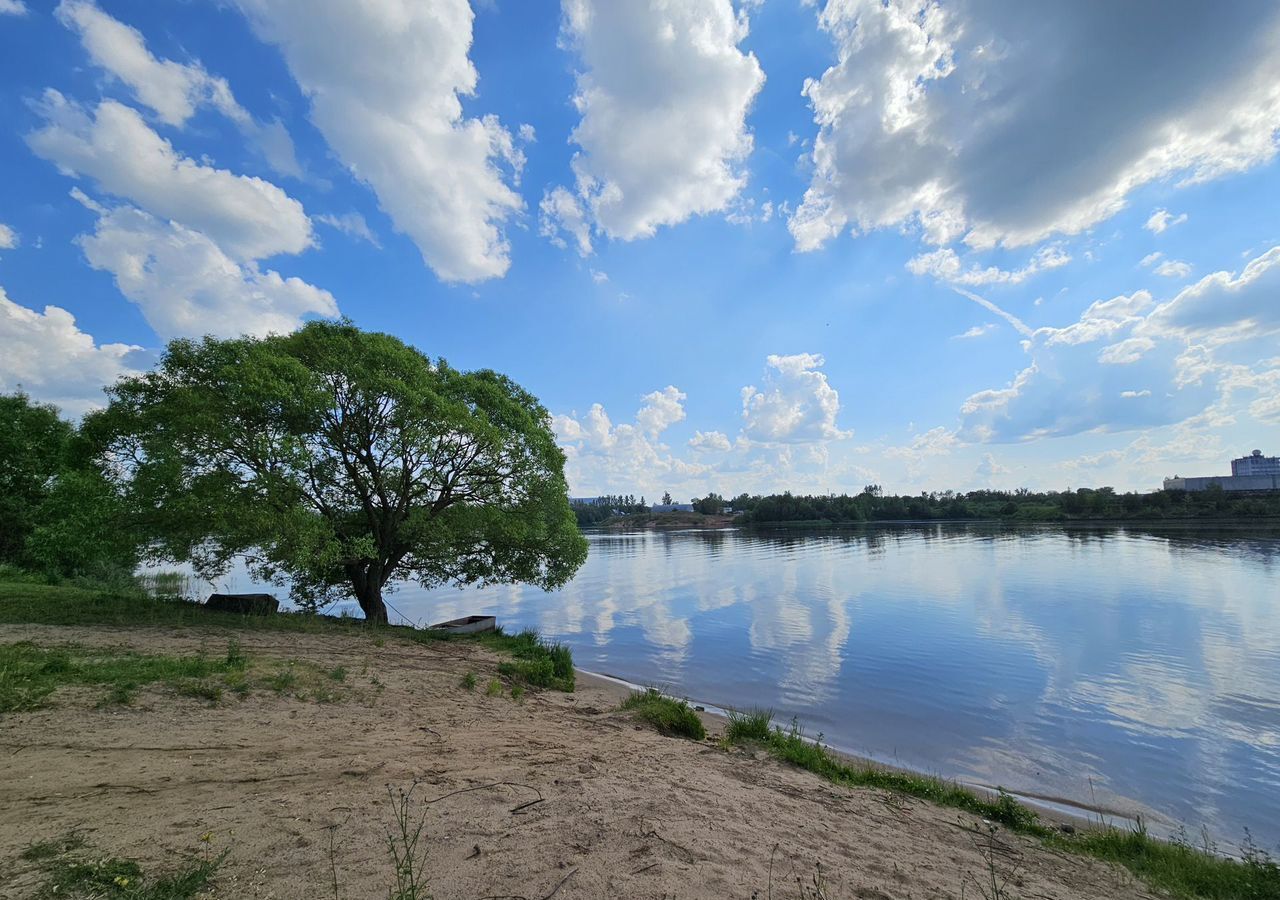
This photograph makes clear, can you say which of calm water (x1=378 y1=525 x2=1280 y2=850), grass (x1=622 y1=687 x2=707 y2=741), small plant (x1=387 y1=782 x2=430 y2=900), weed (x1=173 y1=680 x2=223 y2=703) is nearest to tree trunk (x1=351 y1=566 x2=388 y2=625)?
calm water (x1=378 y1=525 x2=1280 y2=850)

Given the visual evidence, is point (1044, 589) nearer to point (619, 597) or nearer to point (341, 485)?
point (619, 597)

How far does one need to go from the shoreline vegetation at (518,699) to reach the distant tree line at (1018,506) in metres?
119

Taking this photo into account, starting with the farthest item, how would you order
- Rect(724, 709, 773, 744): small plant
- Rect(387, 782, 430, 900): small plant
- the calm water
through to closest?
the calm water → Rect(724, 709, 773, 744): small plant → Rect(387, 782, 430, 900): small plant

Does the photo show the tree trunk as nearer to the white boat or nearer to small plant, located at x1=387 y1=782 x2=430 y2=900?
the white boat

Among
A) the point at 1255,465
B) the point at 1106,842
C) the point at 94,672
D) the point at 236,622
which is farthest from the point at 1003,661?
the point at 1255,465

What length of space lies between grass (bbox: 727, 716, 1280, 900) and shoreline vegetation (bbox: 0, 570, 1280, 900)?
0.02 m

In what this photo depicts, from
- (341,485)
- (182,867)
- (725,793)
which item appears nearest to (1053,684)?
(725,793)

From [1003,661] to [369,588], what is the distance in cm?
2217

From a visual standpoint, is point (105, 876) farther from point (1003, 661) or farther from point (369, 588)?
point (1003, 661)

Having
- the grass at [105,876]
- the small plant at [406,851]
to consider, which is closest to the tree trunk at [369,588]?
the small plant at [406,851]

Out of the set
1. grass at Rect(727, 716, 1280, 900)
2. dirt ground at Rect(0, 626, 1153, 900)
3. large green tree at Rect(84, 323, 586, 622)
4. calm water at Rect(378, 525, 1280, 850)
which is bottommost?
calm water at Rect(378, 525, 1280, 850)

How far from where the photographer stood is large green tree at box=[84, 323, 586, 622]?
15.1 m

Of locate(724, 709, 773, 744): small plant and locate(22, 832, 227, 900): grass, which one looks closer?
locate(22, 832, 227, 900): grass

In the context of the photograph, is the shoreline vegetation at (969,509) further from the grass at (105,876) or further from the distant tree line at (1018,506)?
the grass at (105,876)
